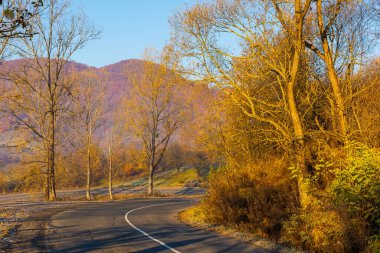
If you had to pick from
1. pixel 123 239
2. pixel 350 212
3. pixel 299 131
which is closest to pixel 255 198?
pixel 299 131

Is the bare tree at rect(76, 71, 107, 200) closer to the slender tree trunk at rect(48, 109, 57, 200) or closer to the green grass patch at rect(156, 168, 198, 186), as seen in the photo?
the slender tree trunk at rect(48, 109, 57, 200)

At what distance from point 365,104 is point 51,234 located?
13.8 m

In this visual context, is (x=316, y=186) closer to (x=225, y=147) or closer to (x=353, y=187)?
(x=353, y=187)

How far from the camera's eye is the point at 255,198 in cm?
1496

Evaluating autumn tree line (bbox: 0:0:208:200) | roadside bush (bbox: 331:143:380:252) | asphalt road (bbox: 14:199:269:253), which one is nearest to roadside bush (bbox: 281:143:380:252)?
roadside bush (bbox: 331:143:380:252)

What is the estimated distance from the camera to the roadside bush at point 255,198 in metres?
14.3

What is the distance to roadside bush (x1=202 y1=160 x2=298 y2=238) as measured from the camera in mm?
14277

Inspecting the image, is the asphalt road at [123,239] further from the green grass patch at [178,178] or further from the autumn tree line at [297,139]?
the green grass patch at [178,178]

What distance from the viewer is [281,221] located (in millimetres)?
13953

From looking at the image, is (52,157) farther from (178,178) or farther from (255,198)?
(178,178)

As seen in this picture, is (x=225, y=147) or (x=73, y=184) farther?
(x=73, y=184)

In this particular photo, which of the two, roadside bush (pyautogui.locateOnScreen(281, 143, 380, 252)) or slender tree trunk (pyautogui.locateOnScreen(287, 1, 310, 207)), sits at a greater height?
slender tree trunk (pyautogui.locateOnScreen(287, 1, 310, 207))

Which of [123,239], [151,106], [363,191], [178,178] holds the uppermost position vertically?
[151,106]

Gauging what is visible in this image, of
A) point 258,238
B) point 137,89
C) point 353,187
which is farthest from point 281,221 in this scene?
point 137,89
